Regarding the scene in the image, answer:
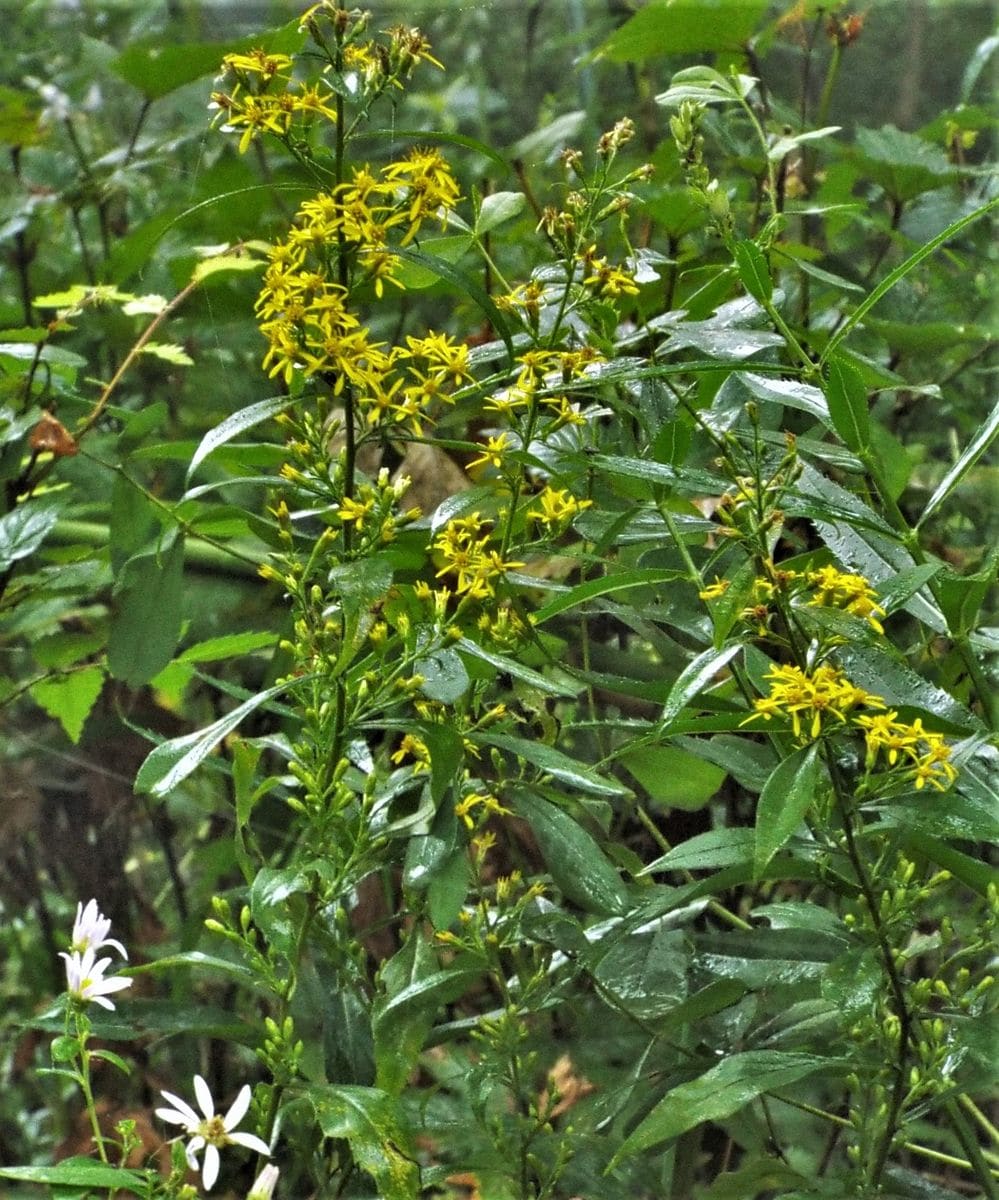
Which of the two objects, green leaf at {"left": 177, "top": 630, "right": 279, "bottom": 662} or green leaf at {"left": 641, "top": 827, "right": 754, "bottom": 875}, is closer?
green leaf at {"left": 641, "top": 827, "right": 754, "bottom": 875}

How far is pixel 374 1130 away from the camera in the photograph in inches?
16.0

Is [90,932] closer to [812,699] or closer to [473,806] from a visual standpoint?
[473,806]

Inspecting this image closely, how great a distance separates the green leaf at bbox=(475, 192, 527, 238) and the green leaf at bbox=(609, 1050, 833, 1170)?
0.93 ft

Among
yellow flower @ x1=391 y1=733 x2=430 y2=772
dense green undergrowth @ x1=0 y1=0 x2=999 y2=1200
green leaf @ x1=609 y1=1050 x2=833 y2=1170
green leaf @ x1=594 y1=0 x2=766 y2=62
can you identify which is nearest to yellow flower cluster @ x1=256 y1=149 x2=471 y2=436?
dense green undergrowth @ x1=0 y1=0 x2=999 y2=1200

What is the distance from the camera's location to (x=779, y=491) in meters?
0.40

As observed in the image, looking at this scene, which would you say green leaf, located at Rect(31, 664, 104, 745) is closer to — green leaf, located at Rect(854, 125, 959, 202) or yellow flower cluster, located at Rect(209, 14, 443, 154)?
yellow flower cluster, located at Rect(209, 14, 443, 154)

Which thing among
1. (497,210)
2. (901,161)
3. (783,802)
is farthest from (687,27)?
(783,802)

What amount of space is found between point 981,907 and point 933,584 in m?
0.13

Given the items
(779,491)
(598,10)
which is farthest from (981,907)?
(598,10)

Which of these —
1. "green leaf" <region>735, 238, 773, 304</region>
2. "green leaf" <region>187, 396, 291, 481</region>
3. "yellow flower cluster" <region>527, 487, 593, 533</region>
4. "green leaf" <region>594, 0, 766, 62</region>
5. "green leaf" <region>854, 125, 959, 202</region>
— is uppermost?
"green leaf" <region>735, 238, 773, 304</region>

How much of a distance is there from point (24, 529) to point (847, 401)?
1.27 feet

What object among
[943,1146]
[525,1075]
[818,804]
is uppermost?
[818,804]

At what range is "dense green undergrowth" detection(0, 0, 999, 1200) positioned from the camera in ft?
1.34

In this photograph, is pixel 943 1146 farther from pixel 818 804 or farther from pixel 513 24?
pixel 513 24
